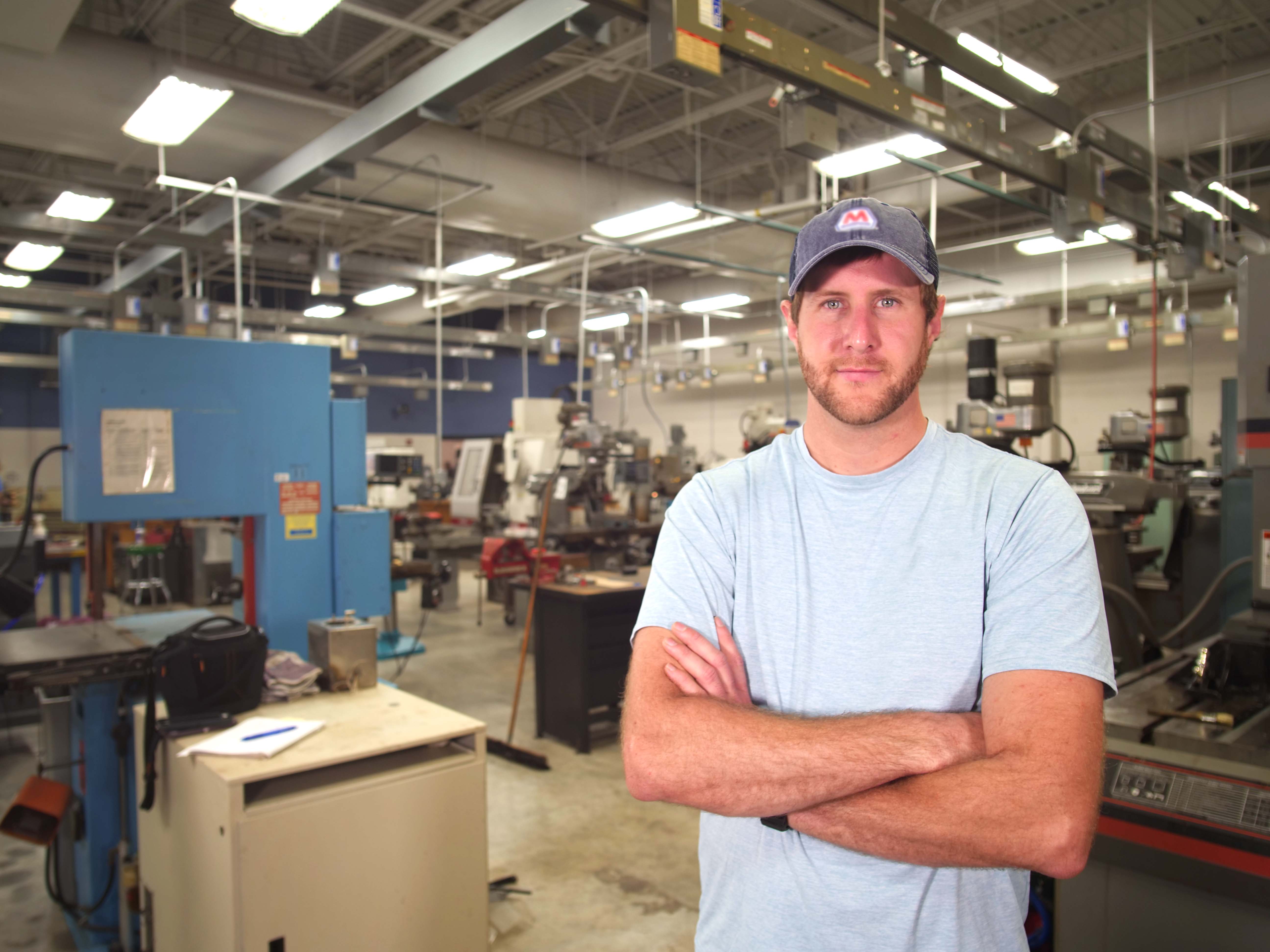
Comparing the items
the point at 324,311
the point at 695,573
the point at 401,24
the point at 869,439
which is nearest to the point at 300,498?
the point at 695,573

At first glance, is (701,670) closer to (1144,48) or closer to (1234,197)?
(1234,197)

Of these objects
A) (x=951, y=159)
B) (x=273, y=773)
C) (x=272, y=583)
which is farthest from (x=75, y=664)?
(x=951, y=159)

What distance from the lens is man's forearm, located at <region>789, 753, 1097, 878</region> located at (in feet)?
3.18

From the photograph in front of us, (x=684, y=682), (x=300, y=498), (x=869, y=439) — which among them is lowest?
(x=684, y=682)

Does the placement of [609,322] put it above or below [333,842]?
above

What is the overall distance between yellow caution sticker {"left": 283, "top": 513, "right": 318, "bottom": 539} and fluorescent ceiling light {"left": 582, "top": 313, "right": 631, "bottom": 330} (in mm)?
6207

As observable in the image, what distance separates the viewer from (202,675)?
2.29 meters

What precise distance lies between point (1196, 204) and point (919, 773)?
511 cm

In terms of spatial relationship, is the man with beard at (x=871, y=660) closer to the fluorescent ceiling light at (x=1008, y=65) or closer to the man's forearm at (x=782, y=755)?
the man's forearm at (x=782, y=755)

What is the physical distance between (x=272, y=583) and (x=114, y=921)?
3.91 ft

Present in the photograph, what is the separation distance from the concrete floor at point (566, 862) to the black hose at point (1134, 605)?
178 centimetres

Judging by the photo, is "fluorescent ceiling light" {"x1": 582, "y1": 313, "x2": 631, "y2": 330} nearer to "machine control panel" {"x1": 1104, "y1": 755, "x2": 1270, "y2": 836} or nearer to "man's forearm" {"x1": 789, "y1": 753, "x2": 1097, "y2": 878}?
"machine control panel" {"x1": 1104, "y1": 755, "x2": 1270, "y2": 836}

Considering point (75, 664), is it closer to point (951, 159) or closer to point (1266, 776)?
point (1266, 776)

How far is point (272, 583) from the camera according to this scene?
292 centimetres
